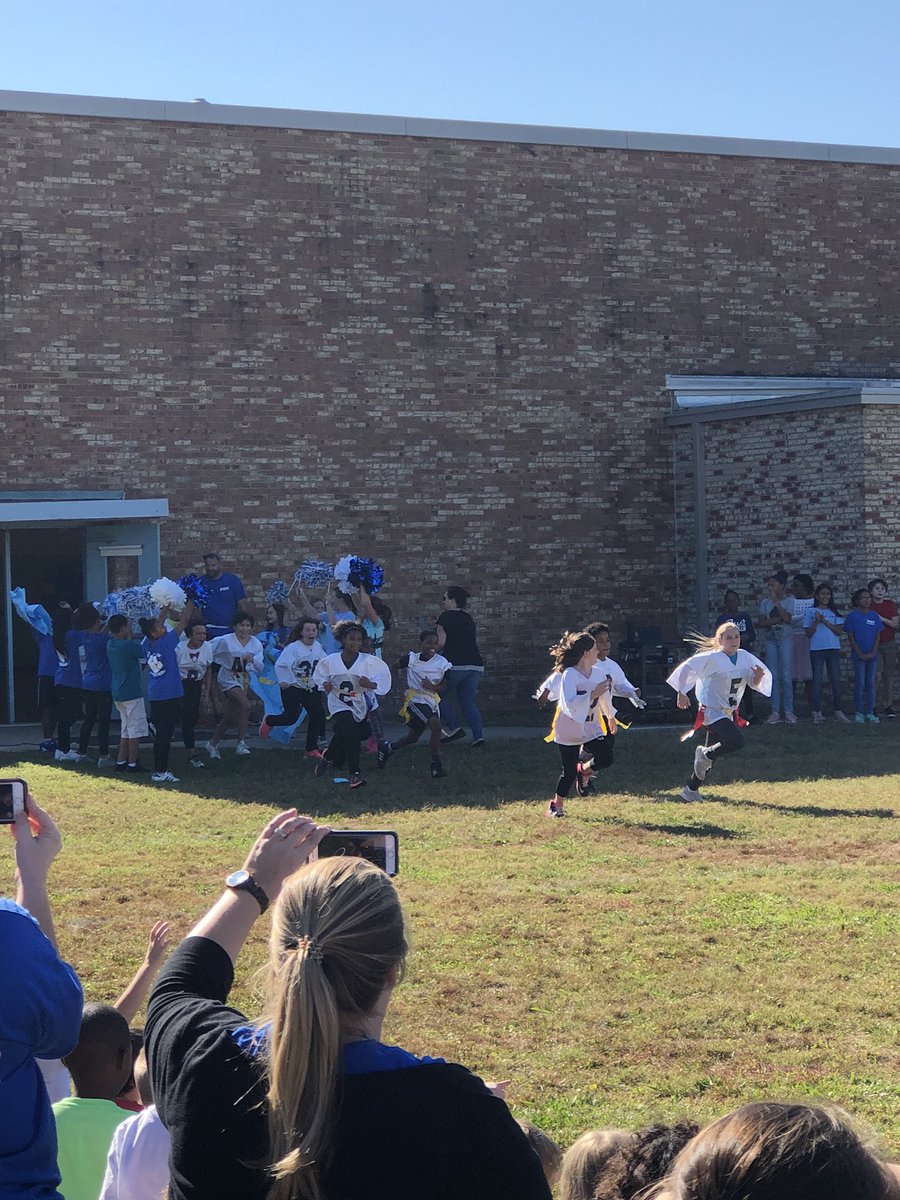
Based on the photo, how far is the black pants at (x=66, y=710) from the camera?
16.6 metres

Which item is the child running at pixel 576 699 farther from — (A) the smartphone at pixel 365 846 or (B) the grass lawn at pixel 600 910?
(A) the smartphone at pixel 365 846

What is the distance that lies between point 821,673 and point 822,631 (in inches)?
23.8

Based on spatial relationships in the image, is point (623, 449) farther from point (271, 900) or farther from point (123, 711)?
point (271, 900)

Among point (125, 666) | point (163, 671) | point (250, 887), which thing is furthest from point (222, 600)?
point (250, 887)

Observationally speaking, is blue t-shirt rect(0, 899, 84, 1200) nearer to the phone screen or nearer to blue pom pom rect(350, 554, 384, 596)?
the phone screen

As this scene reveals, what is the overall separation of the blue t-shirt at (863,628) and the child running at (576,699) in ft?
24.2

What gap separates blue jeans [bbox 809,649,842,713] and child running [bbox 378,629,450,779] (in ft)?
19.6

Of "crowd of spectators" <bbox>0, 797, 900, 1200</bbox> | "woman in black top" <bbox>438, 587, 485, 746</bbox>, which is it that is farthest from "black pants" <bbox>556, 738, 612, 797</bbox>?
"crowd of spectators" <bbox>0, 797, 900, 1200</bbox>

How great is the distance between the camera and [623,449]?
2298cm

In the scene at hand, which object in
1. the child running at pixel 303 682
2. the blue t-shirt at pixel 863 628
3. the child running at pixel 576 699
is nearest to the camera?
the child running at pixel 576 699

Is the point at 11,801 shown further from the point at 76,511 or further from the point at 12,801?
the point at 76,511

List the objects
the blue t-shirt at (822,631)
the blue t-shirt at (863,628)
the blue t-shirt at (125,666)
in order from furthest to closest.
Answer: the blue t-shirt at (822,631) < the blue t-shirt at (863,628) < the blue t-shirt at (125,666)

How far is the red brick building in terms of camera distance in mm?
20562

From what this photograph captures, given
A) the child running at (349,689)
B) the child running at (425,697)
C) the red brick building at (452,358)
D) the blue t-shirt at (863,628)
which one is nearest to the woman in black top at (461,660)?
the child running at (425,697)
